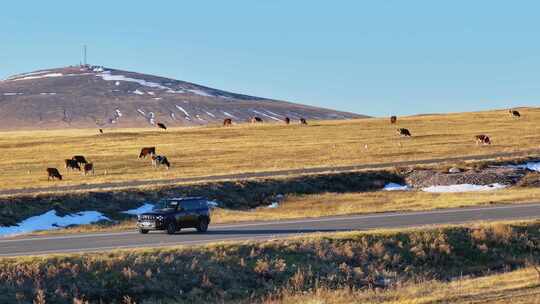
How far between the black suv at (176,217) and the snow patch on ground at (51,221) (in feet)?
28.0

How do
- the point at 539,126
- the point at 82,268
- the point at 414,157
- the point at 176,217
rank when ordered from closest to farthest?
1. the point at 82,268
2. the point at 176,217
3. the point at 414,157
4. the point at 539,126

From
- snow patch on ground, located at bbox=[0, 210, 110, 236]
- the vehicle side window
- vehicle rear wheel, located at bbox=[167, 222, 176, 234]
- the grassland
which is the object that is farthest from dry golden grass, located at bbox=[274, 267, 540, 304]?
snow patch on ground, located at bbox=[0, 210, 110, 236]

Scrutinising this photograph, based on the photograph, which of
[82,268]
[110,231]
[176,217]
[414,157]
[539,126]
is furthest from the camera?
[539,126]

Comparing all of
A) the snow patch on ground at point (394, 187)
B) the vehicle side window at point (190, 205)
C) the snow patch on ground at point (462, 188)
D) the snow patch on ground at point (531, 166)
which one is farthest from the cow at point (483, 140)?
the vehicle side window at point (190, 205)

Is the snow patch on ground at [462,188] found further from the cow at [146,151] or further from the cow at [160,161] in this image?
the cow at [146,151]

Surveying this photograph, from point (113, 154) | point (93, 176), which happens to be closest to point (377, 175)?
point (93, 176)

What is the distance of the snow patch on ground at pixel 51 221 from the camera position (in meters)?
42.2

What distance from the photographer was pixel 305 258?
29.9m

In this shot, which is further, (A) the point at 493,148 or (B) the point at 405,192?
(A) the point at 493,148

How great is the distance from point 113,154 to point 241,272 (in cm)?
5417

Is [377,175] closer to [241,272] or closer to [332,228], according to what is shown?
[332,228]

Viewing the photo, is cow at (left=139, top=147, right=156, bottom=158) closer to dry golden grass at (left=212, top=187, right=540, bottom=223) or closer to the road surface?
the road surface

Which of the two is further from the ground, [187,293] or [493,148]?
[493,148]

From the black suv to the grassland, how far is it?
6392 millimetres
